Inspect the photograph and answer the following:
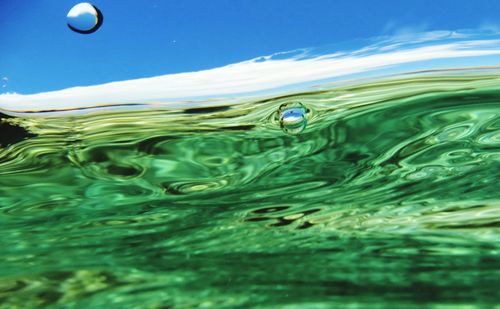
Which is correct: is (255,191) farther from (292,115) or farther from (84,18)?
(84,18)

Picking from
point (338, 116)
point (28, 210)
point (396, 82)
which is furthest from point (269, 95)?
point (28, 210)

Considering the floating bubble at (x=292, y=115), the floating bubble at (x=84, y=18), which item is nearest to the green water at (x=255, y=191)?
the floating bubble at (x=292, y=115)

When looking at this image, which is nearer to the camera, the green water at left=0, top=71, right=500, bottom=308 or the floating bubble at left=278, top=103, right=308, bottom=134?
the green water at left=0, top=71, right=500, bottom=308

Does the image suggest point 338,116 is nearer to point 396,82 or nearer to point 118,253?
point 396,82

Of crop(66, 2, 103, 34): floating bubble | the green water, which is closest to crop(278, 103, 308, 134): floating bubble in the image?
the green water

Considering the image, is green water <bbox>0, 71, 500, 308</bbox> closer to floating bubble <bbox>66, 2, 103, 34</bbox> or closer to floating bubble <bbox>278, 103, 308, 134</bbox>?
floating bubble <bbox>278, 103, 308, 134</bbox>

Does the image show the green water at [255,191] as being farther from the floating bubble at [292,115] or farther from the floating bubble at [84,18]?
the floating bubble at [84,18]

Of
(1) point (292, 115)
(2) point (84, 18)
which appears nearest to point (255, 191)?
(1) point (292, 115)
